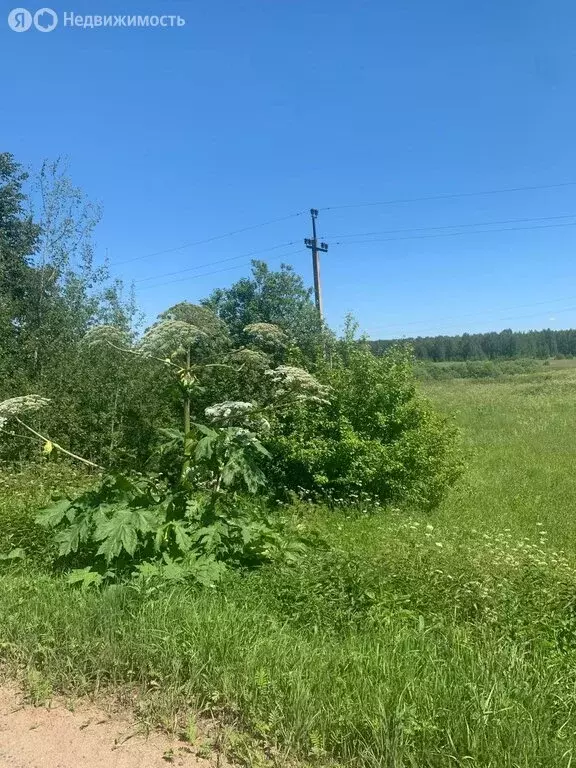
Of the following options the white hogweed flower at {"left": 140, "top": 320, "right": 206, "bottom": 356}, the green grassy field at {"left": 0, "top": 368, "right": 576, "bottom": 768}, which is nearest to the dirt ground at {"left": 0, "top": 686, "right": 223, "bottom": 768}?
the green grassy field at {"left": 0, "top": 368, "right": 576, "bottom": 768}

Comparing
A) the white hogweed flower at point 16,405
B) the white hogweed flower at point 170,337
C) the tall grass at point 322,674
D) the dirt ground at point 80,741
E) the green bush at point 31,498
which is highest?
the white hogweed flower at point 170,337

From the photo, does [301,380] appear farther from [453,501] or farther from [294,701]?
[453,501]

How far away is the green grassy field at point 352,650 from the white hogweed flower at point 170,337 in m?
2.13

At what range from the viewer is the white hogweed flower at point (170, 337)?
5447mm

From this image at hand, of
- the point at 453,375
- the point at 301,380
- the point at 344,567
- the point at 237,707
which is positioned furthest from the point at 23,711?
the point at 453,375

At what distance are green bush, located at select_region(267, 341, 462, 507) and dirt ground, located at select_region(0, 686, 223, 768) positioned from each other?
550cm

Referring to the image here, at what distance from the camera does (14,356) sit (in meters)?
10.5

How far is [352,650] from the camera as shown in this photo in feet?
10.4

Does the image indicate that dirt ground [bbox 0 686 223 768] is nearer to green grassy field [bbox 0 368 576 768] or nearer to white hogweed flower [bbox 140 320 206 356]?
green grassy field [bbox 0 368 576 768]

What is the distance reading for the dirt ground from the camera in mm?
2486

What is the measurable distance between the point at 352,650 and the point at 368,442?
16.7ft

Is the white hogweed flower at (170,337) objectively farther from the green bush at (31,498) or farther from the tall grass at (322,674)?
the tall grass at (322,674)

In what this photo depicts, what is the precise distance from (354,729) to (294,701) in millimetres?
302

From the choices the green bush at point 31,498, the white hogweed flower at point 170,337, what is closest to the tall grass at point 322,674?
the green bush at point 31,498
